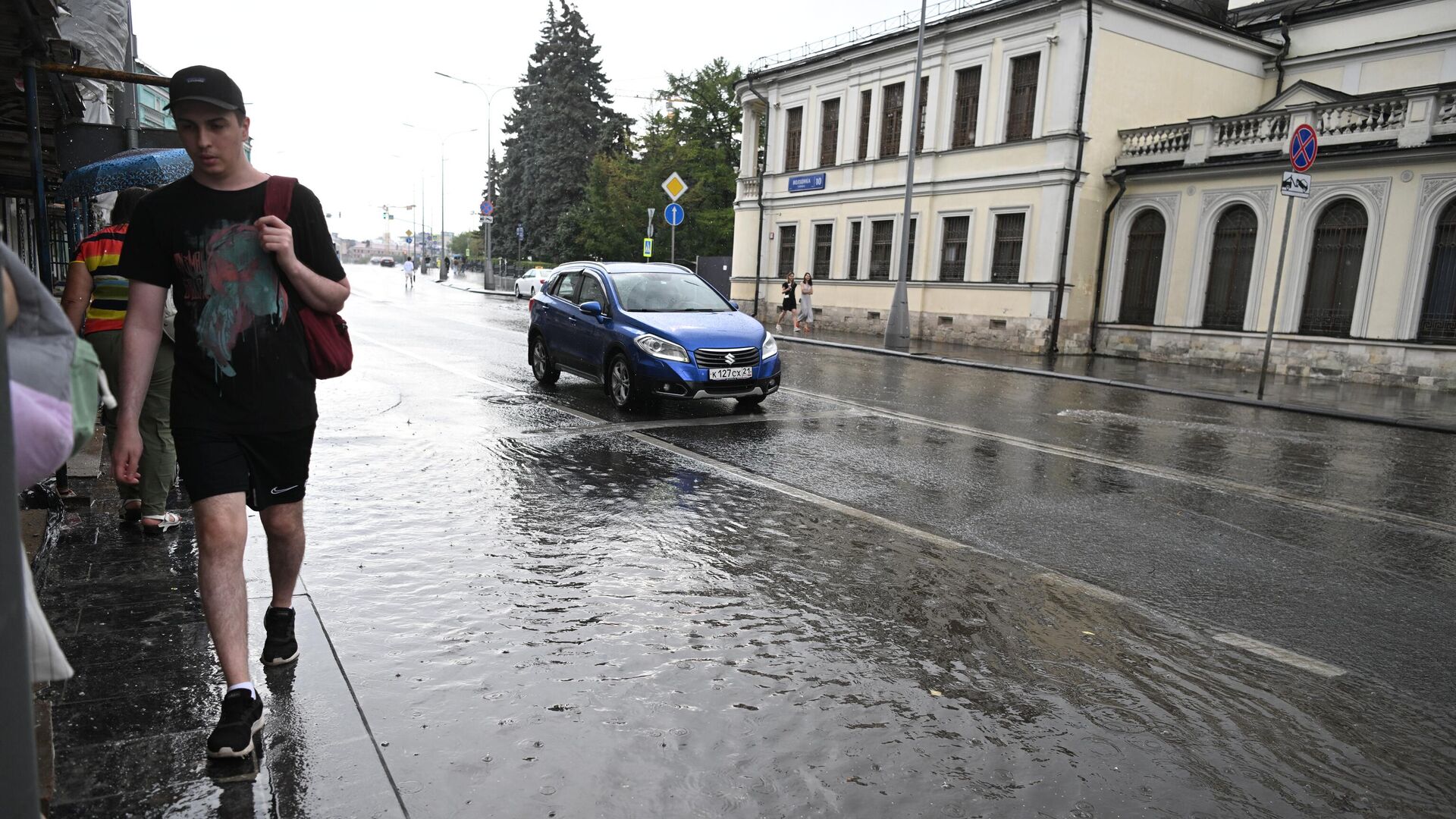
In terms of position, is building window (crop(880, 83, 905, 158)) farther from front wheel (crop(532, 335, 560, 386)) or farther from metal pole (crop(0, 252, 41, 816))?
metal pole (crop(0, 252, 41, 816))

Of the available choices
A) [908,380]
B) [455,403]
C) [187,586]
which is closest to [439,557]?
[187,586]

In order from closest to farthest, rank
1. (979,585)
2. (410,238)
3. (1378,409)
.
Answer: (979,585)
(1378,409)
(410,238)

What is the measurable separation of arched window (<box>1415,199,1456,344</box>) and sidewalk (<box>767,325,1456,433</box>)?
3.92ft

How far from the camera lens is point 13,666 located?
129 cm

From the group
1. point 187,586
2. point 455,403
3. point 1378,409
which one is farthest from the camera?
point 1378,409

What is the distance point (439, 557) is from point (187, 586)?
1.17 metres

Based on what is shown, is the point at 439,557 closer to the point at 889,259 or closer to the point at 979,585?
the point at 979,585

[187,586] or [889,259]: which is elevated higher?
[889,259]

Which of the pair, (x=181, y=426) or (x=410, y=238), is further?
(x=410, y=238)

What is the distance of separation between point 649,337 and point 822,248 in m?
23.3

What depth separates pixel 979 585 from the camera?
16.0 feet

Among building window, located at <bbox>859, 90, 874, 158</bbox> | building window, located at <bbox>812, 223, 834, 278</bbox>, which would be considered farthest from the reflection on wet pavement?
building window, located at <bbox>812, 223, 834, 278</bbox>

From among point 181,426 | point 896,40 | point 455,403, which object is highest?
point 896,40

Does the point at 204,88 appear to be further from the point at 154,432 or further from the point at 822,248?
the point at 822,248
